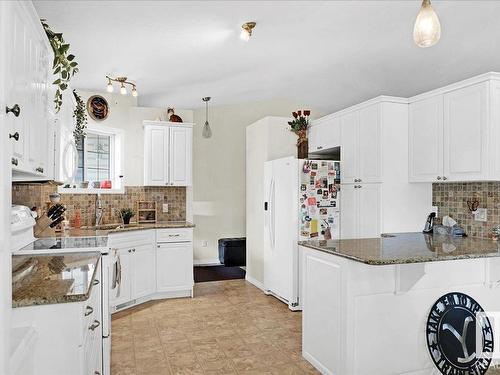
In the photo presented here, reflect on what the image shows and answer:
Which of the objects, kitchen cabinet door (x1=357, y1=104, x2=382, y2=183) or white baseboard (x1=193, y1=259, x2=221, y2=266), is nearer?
kitchen cabinet door (x1=357, y1=104, x2=382, y2=183)

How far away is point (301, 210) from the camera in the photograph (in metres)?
4.36

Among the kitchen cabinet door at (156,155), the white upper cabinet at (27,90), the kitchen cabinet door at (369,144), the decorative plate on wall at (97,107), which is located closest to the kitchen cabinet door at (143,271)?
the kitchen cabinet door at (156,155)

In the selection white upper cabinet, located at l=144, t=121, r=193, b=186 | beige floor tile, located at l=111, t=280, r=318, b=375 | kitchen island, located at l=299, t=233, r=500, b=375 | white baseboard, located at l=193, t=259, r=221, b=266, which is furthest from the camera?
white baseboard, located at l=193, t=259, r=221, b=266

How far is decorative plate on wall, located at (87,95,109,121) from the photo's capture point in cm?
480

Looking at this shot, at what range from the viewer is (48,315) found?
163cm

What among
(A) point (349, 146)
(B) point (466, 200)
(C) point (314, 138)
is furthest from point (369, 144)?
(C) point (314, 138)

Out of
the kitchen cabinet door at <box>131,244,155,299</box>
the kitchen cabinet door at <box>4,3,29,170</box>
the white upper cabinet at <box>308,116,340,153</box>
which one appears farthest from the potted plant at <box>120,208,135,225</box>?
the kitchen cabinet door at <box>4,3,29,170</box>

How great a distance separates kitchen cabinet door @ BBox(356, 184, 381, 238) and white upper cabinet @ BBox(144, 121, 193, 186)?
2.30 metres

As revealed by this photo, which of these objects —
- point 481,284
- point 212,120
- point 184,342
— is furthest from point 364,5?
point 212,120

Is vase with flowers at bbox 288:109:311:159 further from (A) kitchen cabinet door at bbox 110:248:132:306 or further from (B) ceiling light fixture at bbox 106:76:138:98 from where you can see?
(A) kitchen cabinet door at bbox 110:248:132:306

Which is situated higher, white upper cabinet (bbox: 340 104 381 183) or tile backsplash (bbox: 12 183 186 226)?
white upper cabinet (bbox: 340 104 381 183)

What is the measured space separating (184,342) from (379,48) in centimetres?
342

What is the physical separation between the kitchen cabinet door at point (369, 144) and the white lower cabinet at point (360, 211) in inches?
4.6

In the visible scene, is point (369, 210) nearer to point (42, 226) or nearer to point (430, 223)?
point (430, 223)
